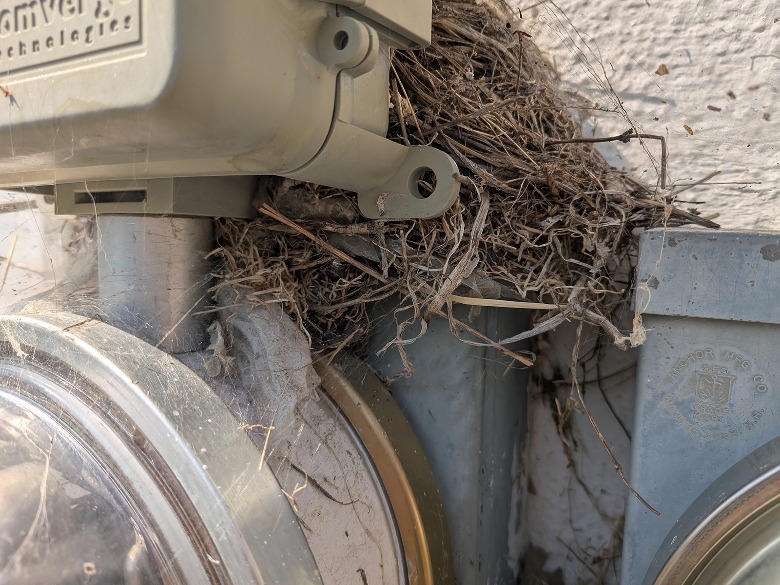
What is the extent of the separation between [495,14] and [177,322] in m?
0.52

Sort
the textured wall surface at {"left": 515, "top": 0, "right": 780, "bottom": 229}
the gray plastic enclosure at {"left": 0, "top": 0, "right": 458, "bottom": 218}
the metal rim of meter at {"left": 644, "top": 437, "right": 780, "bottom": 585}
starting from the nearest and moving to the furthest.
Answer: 1. the gray plastic enclosure at {"left": 0, "top": 0, "right": 458, "bottom": 218}
2. the metal rim of meter at {"left": 644, "top": 437, "right": 780, "bottom": 585}
3. the textured wall surface at {"left": 515, "top": 0, "right": 780, "bottom": 229}

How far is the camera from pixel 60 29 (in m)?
0.36

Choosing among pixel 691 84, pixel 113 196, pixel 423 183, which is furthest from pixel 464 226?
pixel 691 84

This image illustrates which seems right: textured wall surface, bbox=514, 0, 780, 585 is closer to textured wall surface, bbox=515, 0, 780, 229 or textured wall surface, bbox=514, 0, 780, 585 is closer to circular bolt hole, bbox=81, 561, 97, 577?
textured wall surface, bbox=515, 0, 780, 229

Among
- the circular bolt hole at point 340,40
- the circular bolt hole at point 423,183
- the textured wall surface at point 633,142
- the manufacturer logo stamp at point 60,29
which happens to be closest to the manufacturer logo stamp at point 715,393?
the textured wall surface at point 633,142

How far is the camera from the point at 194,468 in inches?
15.3

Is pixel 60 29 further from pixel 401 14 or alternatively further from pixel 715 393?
pixel 715 393

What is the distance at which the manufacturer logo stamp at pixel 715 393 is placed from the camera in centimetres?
56

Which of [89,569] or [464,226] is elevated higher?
[464,226]

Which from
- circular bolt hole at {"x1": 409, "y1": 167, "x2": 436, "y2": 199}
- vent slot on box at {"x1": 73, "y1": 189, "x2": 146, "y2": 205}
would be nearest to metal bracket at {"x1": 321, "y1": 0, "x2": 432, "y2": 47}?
circular bolt hole at {"x1": 409, "y1": 167, "x2": 436, "y2": 199}

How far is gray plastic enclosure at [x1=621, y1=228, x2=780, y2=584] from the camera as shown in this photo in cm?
55

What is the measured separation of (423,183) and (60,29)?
0.29m

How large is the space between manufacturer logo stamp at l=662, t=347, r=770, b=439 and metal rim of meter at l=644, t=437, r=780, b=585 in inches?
1.3

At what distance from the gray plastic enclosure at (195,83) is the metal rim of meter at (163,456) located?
0.14 m
